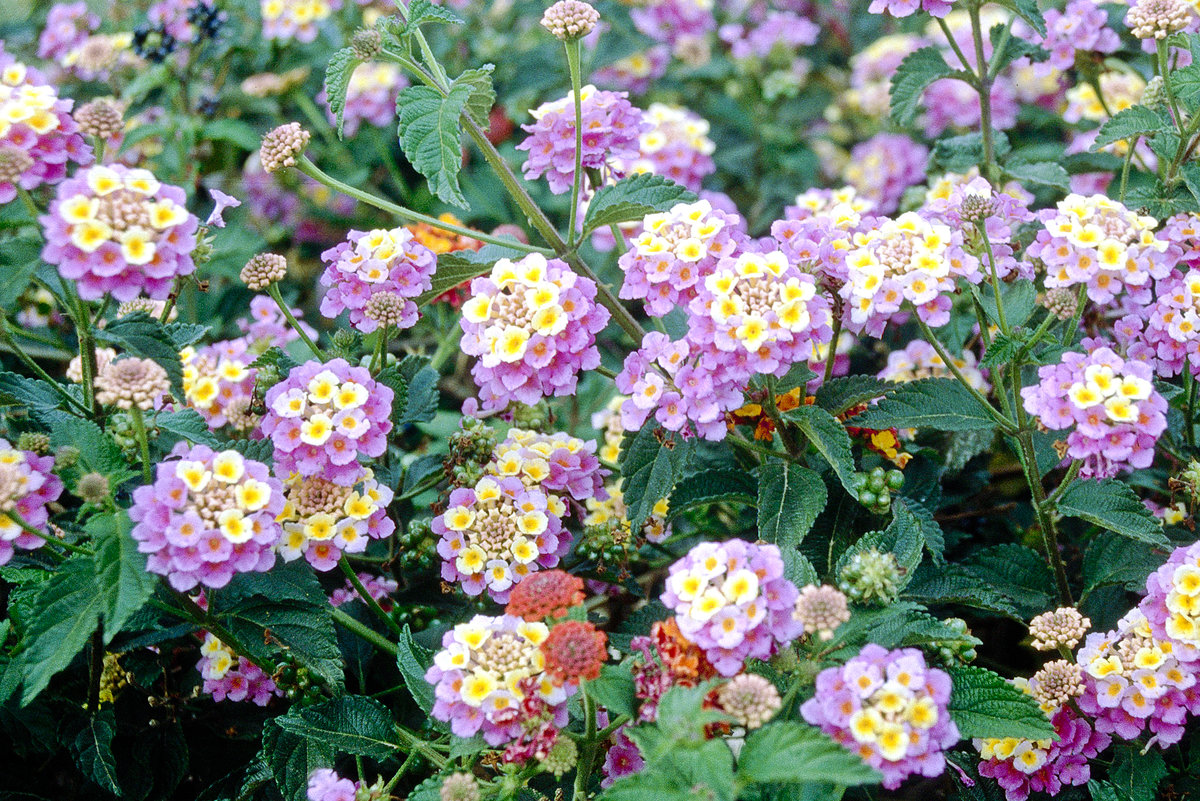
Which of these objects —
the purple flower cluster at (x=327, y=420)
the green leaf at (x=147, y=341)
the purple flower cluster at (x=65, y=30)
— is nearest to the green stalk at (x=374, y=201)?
the purple flower cluster at (x=327, y=420)

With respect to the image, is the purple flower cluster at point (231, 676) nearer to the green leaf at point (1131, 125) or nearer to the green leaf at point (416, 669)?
the green leaf at point (416, 669)

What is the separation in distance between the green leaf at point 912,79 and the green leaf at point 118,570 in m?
1.77

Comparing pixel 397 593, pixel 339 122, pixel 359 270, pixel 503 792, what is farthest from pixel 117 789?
pixel 339 122

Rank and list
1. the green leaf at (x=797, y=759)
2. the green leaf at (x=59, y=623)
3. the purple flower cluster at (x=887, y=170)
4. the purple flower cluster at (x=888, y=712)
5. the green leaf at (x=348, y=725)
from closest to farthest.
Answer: the green leaf at (x=797, y=759) < the purple flower cluster at (x=888, y=712) < the green leaf at (x=59, y=623) < the green leaf at (x=348, y=725) < the purple flower cluster at (x=887, y=170)

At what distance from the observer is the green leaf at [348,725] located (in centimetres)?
159

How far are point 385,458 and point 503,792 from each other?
0.79 m

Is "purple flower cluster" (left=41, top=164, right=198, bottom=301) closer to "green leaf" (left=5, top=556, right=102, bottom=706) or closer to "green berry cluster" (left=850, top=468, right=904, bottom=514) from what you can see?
"green leaf" (left=5, top=556, right=102, bottom=706)

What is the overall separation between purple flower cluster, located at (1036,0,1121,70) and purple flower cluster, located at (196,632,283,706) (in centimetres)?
209

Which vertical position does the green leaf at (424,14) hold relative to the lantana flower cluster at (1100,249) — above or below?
above

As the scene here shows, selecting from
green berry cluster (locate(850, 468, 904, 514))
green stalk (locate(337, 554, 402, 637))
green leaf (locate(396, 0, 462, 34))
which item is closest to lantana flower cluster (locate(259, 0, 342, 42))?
green leaf (locate(396, 0, 462, 34))

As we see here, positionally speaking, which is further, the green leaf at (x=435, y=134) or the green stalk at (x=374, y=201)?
the green stalk at (x=374, y=201)

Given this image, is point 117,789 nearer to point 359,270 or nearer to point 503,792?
point 503,792

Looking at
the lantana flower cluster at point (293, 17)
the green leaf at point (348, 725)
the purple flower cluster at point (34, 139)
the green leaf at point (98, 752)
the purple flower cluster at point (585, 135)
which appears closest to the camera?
the purple flower cluster at point (34, 139)

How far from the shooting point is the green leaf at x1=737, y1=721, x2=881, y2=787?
1151 millimetres
